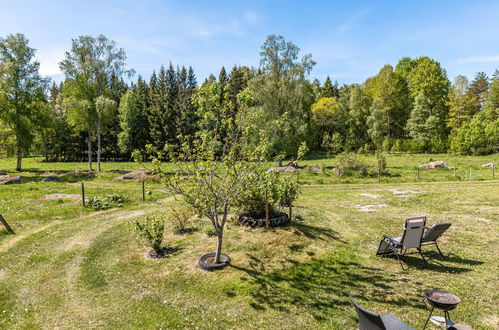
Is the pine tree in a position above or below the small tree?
above

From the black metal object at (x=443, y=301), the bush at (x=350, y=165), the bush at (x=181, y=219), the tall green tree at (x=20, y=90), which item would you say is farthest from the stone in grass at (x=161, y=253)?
the tall green tree at (x=20, y=90)

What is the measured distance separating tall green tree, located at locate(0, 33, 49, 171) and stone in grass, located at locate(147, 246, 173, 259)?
33678 mm

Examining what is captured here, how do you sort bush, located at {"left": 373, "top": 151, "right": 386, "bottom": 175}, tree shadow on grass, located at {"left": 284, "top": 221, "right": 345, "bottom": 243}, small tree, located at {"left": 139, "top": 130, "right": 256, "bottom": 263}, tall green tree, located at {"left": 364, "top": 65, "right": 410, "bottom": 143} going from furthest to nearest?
tall green tree, located at {"left": 364, "top": 65, "right": 410, "bottom": 143}, bush, located at {"left": 373, "top": 151, "right": 386, "bottom": 175}, tree shadow on grass, located at {"left": 284, "top": 221, "right": 345, "bottom": 243}, small tree, located at {"left": 139, "top": 130, "right": 256, "bottom": 263}

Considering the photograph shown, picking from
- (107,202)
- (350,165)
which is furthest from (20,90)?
(350,165)

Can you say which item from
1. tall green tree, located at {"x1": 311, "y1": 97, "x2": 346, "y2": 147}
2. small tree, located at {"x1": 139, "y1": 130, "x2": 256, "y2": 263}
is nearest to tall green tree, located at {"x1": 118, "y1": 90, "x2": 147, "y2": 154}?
tall green tree, located at {"x1": 311, "y1": 97, "x2": 346, "y2": 147}

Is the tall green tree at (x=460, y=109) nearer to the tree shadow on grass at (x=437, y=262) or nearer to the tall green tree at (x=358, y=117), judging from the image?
the tall green tree at (x=358, y=117)

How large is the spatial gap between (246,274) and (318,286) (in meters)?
1.91

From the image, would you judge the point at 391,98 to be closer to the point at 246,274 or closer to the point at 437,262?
the point at 437,262

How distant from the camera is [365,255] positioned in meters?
8.67

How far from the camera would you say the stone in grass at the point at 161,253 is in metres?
9.10

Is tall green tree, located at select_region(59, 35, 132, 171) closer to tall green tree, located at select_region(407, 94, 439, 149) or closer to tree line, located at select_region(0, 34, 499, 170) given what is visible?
tree line, located at select_region(0, 34, 499, 170)

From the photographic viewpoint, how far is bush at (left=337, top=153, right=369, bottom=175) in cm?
2602

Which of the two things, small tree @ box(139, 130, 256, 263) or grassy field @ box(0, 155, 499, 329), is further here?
small tree @ box(139, 130, 256, 263)

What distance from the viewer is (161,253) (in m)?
9.32
